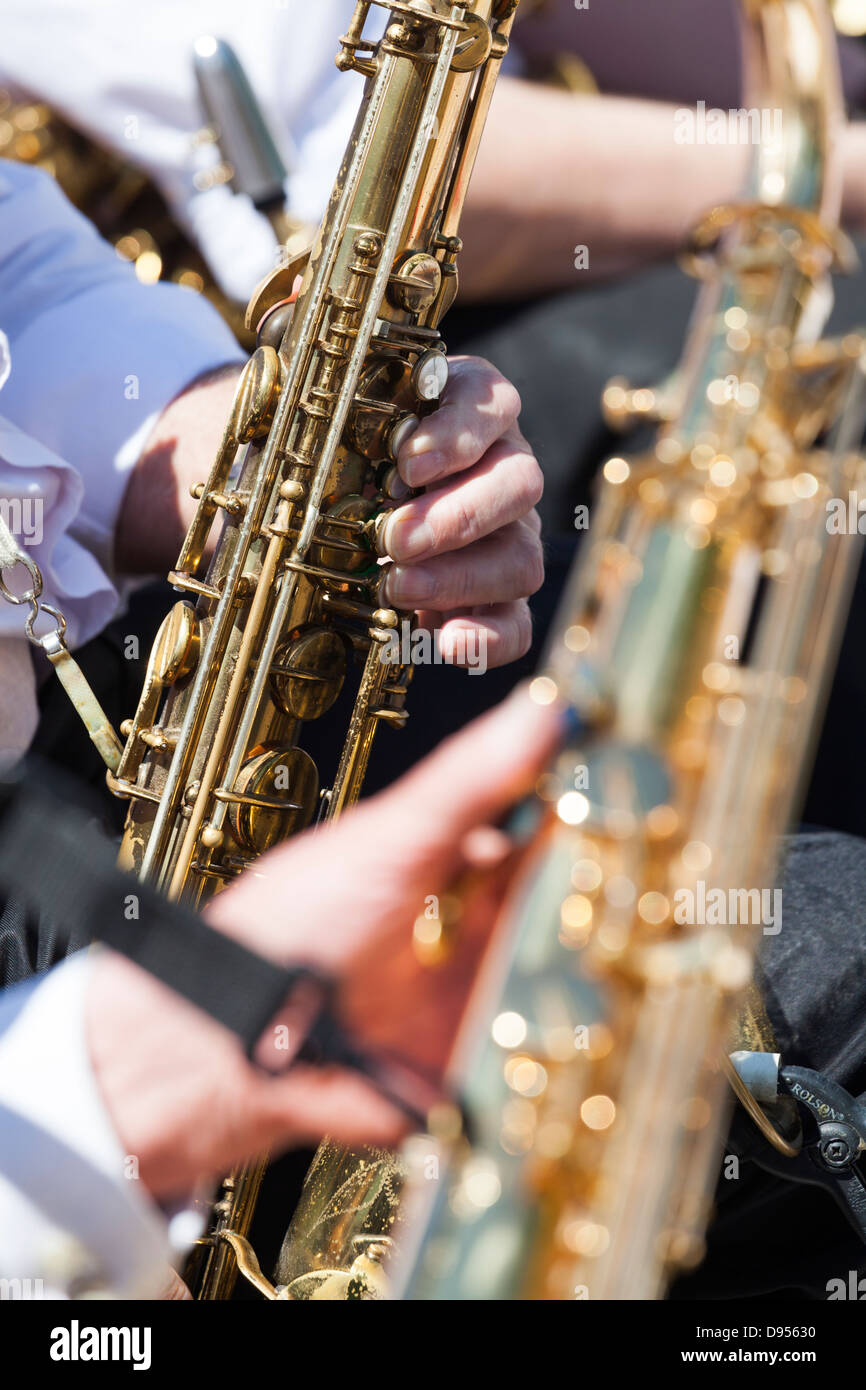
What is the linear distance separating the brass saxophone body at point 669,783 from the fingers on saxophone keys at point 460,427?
31cm

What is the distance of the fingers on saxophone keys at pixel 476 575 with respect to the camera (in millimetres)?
838

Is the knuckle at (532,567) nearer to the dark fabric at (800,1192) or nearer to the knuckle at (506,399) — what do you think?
the knuckle at (506,399)

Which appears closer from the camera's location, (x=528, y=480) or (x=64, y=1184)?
(x=64, y=1184)

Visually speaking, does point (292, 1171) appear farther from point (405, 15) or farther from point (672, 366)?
point (672, 366)

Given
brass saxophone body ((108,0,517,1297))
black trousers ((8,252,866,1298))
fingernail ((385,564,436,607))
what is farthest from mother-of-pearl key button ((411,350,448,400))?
black trousers ((8,252,866,1298))

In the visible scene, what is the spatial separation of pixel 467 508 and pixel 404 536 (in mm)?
46

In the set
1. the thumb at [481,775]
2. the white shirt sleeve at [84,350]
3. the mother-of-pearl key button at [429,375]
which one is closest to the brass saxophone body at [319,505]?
the mother-of-pearl key button at [429,375]

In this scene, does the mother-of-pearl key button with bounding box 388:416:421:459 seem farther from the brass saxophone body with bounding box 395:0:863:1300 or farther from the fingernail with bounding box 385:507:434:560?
the brass saxophone body with bounding box 395:0:863:1300

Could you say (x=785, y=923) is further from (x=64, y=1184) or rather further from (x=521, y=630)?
(x=64, y=1184)

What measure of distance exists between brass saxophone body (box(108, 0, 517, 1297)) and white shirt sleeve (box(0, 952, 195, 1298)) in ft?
1.09

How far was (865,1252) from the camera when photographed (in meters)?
0.87

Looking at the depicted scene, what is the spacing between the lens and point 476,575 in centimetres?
86

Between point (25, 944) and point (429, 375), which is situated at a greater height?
point (429, 375)

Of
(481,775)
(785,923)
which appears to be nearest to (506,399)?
(785,923)
